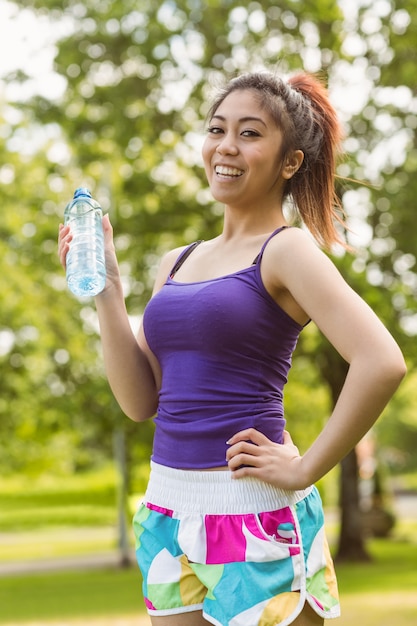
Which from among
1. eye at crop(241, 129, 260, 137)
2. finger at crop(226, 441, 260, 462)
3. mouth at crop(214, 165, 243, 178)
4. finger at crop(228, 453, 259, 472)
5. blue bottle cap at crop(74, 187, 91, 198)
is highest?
eye at crop(241, 129, 260, 137)

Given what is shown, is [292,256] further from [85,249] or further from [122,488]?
[122,488]

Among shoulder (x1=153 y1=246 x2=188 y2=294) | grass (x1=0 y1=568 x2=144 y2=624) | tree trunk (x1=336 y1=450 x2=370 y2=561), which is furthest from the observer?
tree trunk (x1=336 y1=450 x2=370 y2=561)

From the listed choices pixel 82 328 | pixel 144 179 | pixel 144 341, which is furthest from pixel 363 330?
pixel 82 328

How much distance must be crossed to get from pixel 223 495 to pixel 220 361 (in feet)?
0.94

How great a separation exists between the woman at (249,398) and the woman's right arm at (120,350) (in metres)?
0.15

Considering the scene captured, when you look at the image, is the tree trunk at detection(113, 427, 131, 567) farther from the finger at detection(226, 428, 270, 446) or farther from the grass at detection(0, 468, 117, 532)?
the finger at detection(226, 428, 270, 446)

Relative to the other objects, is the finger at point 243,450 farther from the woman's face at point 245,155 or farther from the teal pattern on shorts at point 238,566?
the woman's face at point 245,155

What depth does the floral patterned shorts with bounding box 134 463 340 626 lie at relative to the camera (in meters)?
2.03

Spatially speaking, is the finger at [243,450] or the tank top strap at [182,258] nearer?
the finger at [243,450]

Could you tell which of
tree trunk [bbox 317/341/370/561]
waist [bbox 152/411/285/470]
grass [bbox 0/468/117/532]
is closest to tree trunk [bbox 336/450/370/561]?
tree trunk [bbox 317/341/370/561]

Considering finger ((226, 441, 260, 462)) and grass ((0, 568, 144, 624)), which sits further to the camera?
grass ((0, 568, 144, 624))

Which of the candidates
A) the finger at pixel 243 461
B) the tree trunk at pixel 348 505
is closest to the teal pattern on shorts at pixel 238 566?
the finger at pixel 243 461

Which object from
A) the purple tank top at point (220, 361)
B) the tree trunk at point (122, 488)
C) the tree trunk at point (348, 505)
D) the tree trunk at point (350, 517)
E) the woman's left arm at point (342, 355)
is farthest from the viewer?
the tree trunk at point (122, 488)

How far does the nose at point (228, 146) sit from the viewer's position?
86.8 inches
